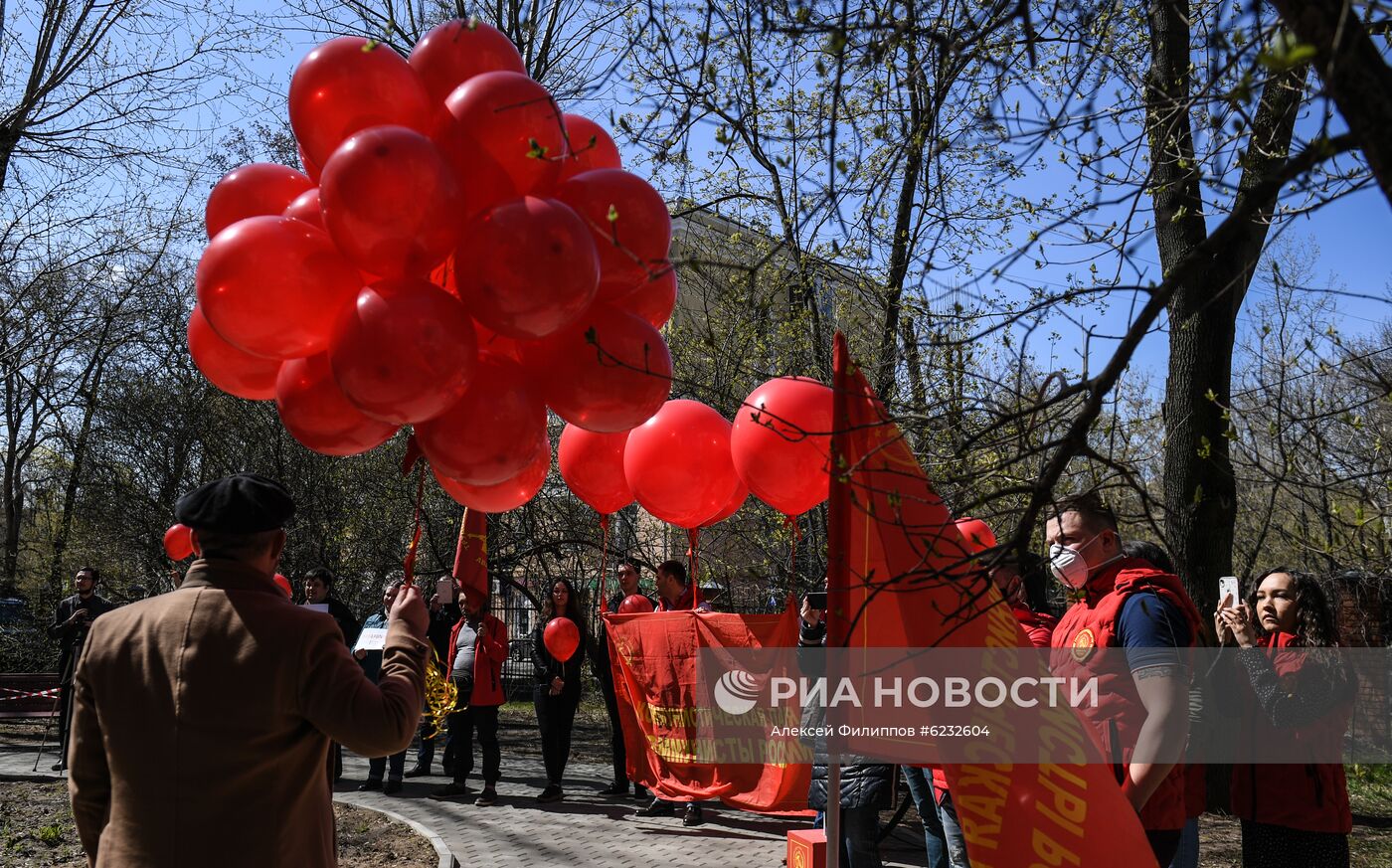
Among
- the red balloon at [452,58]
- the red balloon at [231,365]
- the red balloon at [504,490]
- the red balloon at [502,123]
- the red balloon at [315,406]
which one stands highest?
the red balloon at [452,58]

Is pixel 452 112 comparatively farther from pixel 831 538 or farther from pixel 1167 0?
pixel 1167 0

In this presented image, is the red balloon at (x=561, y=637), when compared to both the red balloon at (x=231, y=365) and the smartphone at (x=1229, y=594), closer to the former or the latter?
the smartphone at (x=1229, y=594)

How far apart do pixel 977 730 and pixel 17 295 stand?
37.6ft

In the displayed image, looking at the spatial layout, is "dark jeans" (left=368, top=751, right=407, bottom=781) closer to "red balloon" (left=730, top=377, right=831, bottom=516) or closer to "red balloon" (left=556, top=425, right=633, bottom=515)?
"red balloon" (left=556, top=425, right=633, bottom=515)

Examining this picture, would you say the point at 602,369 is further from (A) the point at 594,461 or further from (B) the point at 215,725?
(B) the point at 215,725

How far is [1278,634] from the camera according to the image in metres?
4.91

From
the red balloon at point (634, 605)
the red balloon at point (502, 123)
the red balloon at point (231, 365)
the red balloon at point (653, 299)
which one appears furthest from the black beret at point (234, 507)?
the red balloon at point (634, 605)

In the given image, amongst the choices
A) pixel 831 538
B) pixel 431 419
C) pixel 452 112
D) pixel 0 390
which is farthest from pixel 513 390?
pixel 0 390

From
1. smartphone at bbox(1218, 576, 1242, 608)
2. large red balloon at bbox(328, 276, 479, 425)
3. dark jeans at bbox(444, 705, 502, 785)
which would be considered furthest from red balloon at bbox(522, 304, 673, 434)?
dark jeans at bbox(444, 705, 502, 785)

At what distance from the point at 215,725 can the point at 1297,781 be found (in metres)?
4.20

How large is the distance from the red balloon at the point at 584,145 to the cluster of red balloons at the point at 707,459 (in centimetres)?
119

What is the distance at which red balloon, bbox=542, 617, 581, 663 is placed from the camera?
951 cm

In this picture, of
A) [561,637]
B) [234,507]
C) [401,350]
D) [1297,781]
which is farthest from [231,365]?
[561,637]

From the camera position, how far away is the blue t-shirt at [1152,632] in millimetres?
3678
